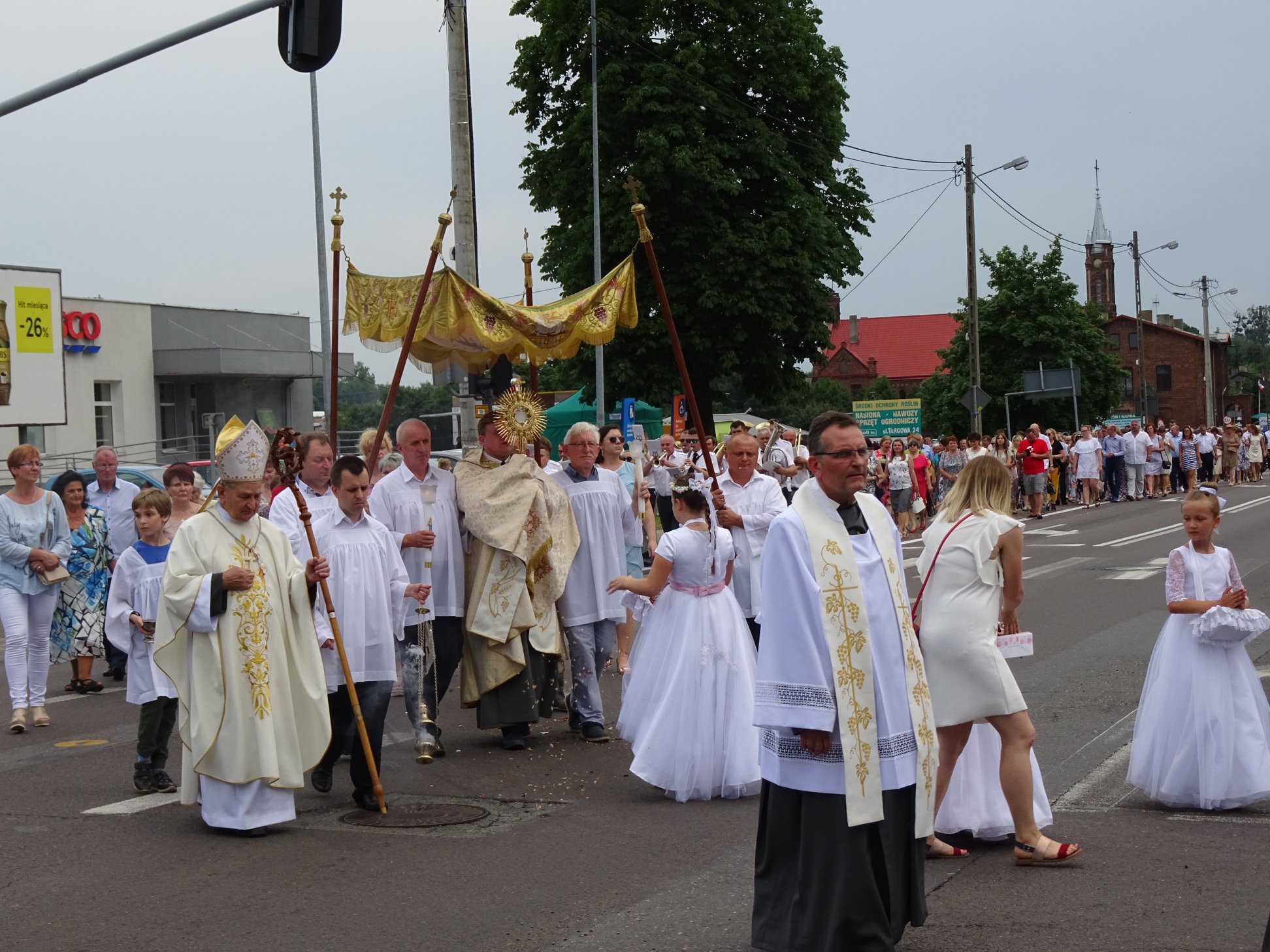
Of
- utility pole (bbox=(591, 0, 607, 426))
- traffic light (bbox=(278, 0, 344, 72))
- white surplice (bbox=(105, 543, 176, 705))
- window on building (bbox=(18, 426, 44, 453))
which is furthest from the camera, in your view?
window on building (bbox=(18, 426, 44, 453))

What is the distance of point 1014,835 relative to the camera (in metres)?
6.26

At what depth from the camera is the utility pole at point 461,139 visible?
15461 mm

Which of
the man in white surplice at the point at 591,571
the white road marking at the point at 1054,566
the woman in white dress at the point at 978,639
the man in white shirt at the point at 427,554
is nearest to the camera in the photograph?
the woman in white dress at the point at 978,639

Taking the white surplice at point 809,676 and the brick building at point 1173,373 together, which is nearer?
the white surplice at point 809,676

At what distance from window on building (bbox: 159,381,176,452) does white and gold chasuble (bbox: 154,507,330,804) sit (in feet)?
133

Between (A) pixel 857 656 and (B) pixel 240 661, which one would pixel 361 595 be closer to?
(B) pixel 240 661

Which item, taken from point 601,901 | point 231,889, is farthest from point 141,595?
point 601,901

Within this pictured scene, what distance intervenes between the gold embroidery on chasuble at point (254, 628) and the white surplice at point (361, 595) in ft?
1.66

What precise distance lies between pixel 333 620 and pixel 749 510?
3.05 meters

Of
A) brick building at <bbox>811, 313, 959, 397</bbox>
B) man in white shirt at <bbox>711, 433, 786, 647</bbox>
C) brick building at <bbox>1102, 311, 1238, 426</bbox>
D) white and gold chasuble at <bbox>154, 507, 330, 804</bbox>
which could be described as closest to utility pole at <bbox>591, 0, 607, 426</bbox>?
man in white shirt at <bbox>711, 433, 786, 647</bbox>

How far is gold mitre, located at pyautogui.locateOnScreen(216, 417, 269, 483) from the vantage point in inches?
281

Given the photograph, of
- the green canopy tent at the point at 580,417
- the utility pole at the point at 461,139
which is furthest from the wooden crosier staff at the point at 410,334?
the green canopy tent at the point at 580,417

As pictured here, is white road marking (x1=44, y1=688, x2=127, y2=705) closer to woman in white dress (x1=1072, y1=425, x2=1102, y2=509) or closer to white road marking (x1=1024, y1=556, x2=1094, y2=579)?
white road marking (x1=1024, y1=556, x2=1094, y2=579)

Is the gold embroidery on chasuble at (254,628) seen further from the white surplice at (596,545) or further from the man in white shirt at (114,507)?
the man in white shirt at (114,507)
